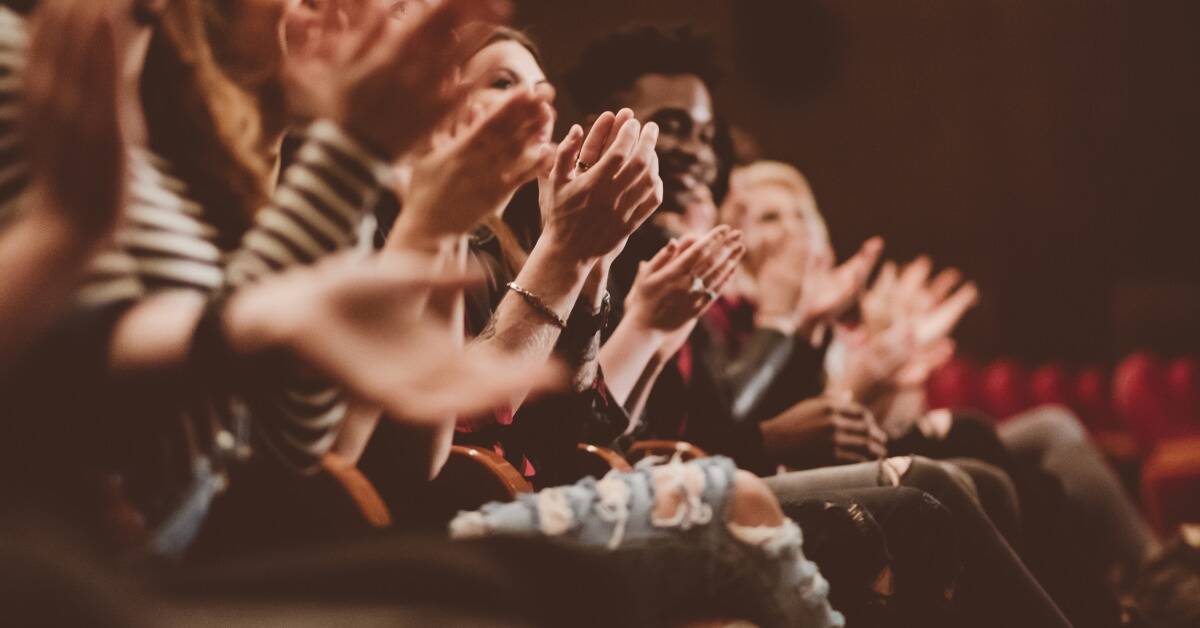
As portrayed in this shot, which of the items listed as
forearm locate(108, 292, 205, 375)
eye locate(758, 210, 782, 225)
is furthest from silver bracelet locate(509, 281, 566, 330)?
eye locate(758, 210, 782, 225)

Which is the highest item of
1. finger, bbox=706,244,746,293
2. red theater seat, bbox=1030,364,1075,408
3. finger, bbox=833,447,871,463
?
finger, bbox=706,244,746,293

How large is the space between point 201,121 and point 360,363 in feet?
1.29

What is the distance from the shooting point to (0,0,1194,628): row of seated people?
29.5 inches

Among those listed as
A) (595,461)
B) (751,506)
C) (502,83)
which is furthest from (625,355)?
(751,506)

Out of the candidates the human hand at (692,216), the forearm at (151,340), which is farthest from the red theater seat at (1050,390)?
the forearm at (151,340)

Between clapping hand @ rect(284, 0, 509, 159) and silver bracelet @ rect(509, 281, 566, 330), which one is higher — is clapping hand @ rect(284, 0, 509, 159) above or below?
above

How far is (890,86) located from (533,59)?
5.28 metres

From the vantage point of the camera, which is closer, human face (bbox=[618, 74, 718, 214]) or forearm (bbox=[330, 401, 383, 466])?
forearm (bbox=[330, 401, 383, 466])

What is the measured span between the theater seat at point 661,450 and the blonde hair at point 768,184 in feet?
4.24

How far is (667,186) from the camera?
2.24 meters

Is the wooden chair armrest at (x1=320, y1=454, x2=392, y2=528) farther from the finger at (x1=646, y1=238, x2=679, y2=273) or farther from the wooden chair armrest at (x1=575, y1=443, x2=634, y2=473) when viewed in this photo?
the finger at (x1=646, y1=238, x2=679, y2=273)

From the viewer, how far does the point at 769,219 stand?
10.3ft

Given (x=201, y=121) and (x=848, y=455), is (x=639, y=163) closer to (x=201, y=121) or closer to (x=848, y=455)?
(x=201, y=121)

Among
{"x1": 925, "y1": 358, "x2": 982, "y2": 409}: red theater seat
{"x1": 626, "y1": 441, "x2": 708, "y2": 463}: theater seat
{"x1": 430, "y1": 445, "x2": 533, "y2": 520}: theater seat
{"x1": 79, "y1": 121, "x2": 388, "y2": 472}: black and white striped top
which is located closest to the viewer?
{"x1": 79, "y1": 121, "x2": 388, "y2": 472}: black and white striped top
